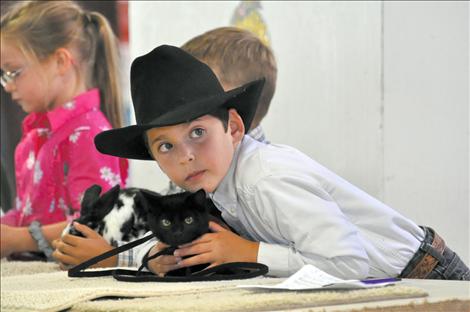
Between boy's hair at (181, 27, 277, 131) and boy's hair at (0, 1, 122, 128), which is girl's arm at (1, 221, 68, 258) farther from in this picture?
boy's hair at (181, 27, 277, 131)

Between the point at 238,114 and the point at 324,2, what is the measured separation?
84 centimetres

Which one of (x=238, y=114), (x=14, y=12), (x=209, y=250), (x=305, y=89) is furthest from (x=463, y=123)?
(x=14, y=12)

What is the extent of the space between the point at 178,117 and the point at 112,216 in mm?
734

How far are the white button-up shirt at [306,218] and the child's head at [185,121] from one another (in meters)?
0.05

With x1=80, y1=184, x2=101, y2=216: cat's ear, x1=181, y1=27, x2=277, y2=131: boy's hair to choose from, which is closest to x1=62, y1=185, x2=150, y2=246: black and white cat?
x1=80, y1=184, x2=101, y2=216: cat's ear

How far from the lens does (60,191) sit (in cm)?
280

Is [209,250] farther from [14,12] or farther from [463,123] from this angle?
[14,12]

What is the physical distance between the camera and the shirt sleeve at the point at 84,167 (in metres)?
2.69

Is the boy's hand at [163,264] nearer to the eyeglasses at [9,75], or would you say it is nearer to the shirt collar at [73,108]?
the shirt collar at [73,108]

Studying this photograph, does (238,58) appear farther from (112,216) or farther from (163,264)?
(163,264)

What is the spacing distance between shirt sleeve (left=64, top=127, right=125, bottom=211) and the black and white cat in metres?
0.51

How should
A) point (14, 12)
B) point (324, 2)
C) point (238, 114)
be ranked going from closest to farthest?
1. point (238, 114)
2. point (324, 2)
3. point (14, 12)

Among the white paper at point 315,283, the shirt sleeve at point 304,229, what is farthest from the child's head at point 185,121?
the white paper at point 315,283

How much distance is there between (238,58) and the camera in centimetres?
238
